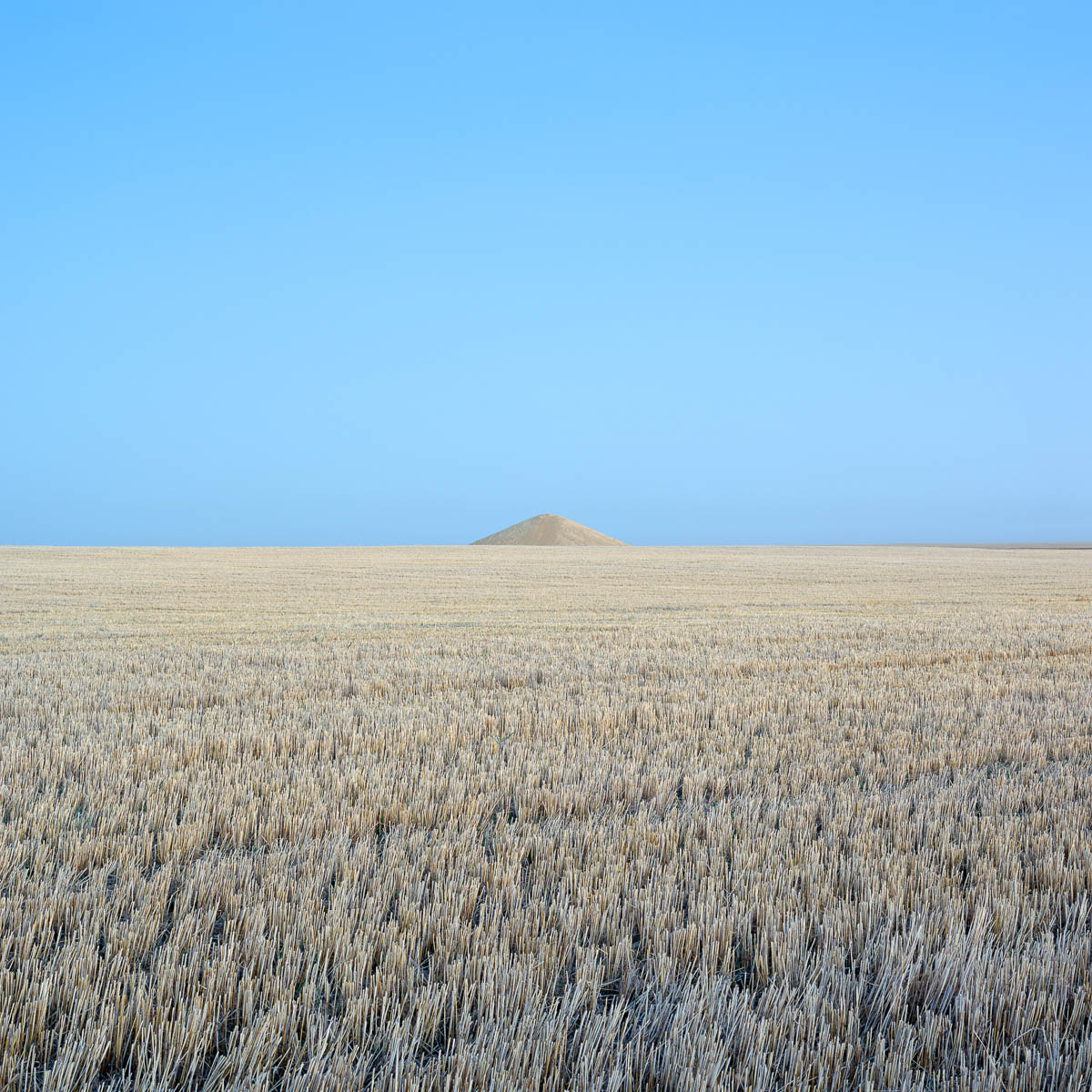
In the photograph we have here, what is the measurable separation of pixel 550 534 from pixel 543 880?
12149 cm

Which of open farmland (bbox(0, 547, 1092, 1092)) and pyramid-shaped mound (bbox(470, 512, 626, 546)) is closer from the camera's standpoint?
open farmland (bbox(0, 547, 1092, 1092))

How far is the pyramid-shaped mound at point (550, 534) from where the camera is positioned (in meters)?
123

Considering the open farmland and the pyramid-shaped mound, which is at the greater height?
the pyramid-shaped mound

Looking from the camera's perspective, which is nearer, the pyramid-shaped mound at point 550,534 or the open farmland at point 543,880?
the open farmland at point 543,880

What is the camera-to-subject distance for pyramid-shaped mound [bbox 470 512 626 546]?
123 metres

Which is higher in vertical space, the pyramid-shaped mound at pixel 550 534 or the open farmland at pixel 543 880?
the pyramid-shaped mound at pixel 550 534

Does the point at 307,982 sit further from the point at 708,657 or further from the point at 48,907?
the point at 708,657

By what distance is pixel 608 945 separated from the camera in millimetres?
3029

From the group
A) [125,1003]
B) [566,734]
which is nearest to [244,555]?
[566,734]

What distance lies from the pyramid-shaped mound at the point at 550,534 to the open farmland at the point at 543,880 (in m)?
112

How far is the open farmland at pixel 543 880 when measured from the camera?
7.91 feet

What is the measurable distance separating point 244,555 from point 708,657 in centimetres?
4651

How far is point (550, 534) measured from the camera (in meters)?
125

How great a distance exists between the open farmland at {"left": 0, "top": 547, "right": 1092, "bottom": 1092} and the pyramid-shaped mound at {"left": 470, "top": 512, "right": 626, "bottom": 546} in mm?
112323
